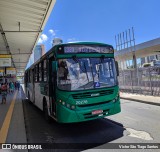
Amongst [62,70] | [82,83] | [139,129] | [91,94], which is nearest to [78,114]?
[91,94]

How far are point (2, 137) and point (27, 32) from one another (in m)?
12.8

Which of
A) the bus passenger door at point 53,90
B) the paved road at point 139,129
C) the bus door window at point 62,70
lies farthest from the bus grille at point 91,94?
the paved road at point 139,129

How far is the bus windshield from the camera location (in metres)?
6.89

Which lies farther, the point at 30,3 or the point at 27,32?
the point at 27,32

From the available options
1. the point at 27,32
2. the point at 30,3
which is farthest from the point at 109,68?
the point at 27,32

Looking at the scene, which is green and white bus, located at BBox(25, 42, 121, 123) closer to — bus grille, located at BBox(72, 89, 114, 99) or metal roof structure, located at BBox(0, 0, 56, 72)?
bus grille, located at BBox(72, 89, 114, 99)

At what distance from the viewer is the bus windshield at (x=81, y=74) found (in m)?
6.89

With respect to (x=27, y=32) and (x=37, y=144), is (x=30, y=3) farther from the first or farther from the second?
(x=37, y=144)

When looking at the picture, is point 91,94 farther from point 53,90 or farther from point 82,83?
point 53,90

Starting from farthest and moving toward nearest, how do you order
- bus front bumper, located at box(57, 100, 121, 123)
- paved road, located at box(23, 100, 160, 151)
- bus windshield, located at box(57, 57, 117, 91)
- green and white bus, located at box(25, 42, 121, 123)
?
1. bus windshield, located at box(57, 57, 117, 91)
2. green and white bus, located at box(25, 42, 121, 123)
3. bus front bumper, located at box(57, 100, 121, 123)
4. paved road, located at box(23, 100, 160, 151)

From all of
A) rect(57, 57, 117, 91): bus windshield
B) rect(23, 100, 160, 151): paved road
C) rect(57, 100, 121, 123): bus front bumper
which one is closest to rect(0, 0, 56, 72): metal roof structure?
rect(57, 57, 117, 91): bus windshield

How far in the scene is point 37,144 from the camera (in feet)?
20.6

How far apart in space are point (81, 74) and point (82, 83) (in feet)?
0.93

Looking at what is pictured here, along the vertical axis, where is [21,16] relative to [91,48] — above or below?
above
